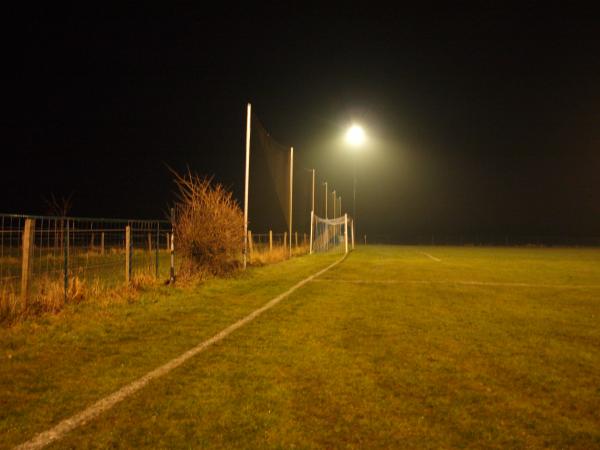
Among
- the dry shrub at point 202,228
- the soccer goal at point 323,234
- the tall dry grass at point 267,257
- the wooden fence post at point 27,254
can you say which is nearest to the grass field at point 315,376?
the wooden fence post at point 27,254

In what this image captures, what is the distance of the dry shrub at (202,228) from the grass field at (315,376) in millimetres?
5346

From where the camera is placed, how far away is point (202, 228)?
16406 millimetres

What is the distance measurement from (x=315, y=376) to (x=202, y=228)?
11.1 metres

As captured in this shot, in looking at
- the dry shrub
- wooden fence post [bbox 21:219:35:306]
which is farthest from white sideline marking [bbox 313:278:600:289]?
wooden fence post [bbox 21:219:35:306]

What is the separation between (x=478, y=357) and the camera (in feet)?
22.2

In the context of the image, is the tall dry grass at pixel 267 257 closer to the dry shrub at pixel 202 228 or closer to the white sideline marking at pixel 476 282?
the dry shrub at pixel 202 228

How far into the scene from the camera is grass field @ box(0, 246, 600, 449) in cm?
421

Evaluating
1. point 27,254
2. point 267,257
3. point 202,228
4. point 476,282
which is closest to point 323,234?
point 267,257

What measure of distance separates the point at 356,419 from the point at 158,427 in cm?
157

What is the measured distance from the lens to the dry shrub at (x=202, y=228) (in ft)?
53.6

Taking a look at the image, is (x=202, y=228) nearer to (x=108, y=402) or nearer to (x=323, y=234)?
(x=108, y=402)

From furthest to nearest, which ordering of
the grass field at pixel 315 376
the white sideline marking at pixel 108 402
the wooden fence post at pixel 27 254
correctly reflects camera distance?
1. the wooden fence post at pixel 27 254
2. the grass field at pixel 315 376
3. the white sideline marking at pixel 108 402

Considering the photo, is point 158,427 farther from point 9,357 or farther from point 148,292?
point 148,292

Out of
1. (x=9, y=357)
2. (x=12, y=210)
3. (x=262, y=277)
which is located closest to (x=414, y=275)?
(x=262, y=277)
